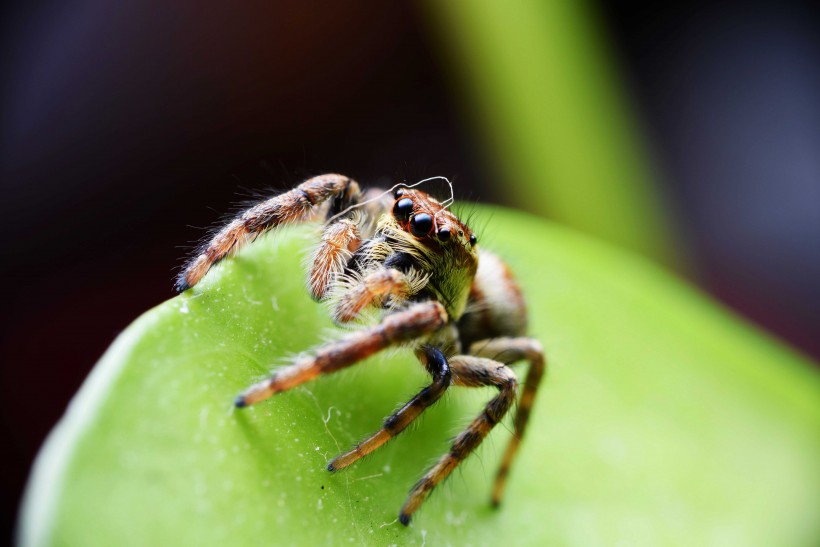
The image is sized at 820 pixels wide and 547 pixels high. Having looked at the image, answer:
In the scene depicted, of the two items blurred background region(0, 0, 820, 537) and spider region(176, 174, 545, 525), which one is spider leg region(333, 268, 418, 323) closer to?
spider region(176, 174, 545, 525)

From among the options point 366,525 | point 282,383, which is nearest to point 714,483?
point 366,525

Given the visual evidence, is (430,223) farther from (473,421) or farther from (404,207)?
(473,421)

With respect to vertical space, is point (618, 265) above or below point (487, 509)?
below

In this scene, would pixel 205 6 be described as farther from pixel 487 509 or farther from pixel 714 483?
pixel 714 483

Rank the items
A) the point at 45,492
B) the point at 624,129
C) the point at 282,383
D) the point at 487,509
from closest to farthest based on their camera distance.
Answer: the point at 45,492, the point at 282,383, the point at 487,509, the point at 624,129

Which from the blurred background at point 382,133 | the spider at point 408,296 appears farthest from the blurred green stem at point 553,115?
the spider at point 408,296

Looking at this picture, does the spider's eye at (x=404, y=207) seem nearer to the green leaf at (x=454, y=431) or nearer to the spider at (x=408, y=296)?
the spider at (x=408, y=296)

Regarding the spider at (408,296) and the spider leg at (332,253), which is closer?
the spider at (408,296)
